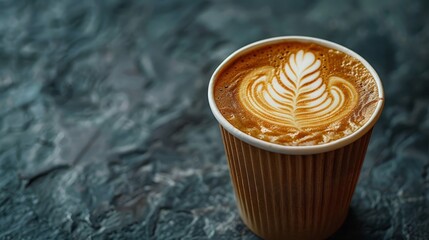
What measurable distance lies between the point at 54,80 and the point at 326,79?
2.93 feet

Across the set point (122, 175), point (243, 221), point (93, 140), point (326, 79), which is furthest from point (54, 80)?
point (326, 79)

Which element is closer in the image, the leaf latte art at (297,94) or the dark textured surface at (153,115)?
the leaf latte art at (297,94)

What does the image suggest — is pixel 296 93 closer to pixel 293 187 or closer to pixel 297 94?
pixel 297 94

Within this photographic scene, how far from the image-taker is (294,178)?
1.16 m

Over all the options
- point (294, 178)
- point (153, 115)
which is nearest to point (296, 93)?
point (294, 178)

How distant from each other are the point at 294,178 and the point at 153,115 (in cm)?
62

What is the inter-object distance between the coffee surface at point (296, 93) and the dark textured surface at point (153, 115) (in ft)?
1.21

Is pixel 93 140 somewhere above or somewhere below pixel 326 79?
below

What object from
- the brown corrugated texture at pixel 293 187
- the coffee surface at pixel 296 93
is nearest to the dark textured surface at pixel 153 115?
the brown corrugated texture at pixel 293 187

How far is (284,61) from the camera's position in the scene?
1.28 metres

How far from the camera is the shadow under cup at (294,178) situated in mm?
1105

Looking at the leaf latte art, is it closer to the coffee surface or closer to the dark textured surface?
the coffee surface

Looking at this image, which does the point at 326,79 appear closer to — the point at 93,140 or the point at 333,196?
the point at 333,196

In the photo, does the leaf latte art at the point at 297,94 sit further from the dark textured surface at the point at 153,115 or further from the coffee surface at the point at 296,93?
the dark textured surface at the point at 153,115
